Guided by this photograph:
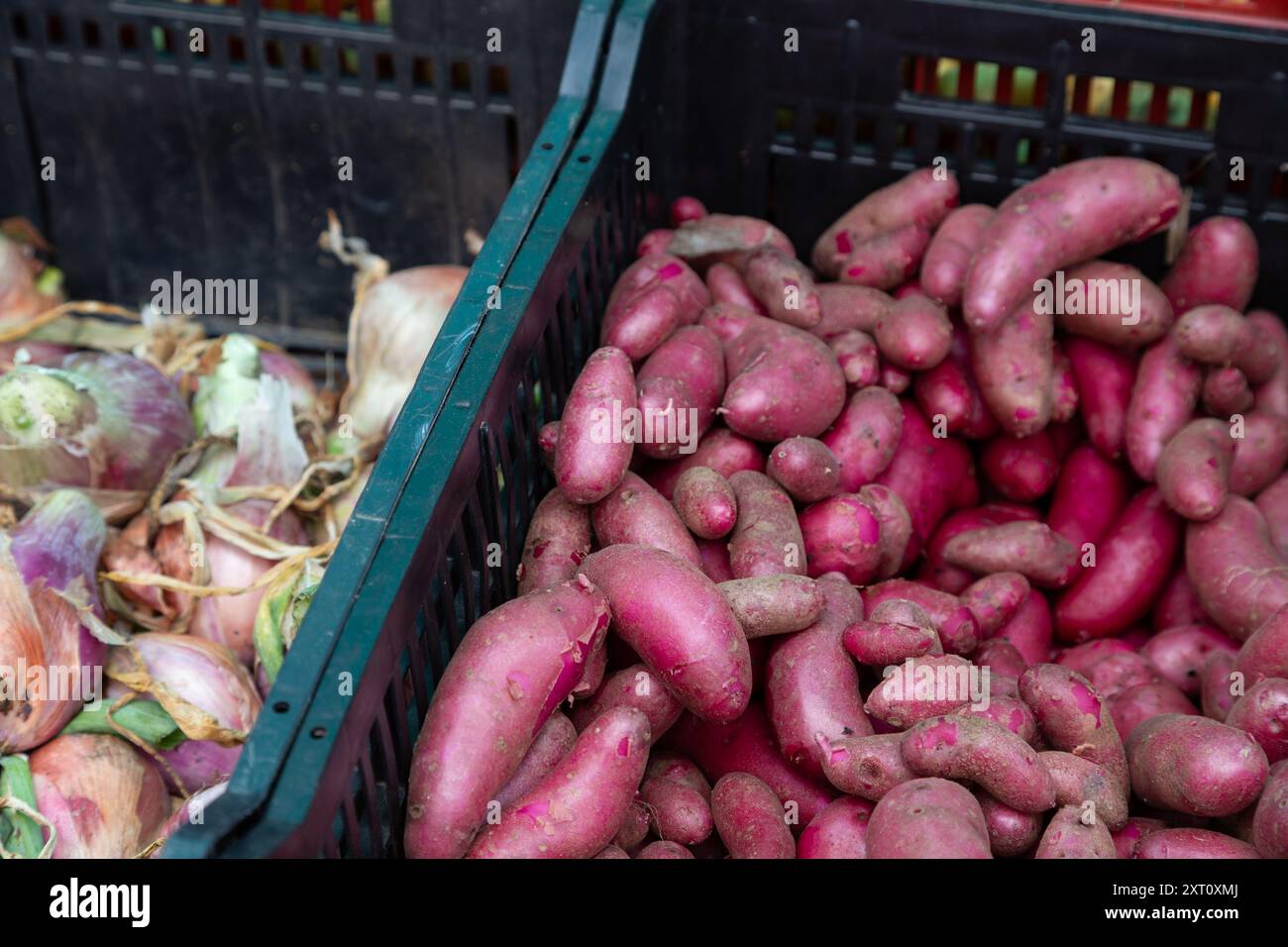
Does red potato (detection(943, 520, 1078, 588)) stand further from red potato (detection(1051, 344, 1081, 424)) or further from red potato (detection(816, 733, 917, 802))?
red potato (detection(816, 733, 917, 802))

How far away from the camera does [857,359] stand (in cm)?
203

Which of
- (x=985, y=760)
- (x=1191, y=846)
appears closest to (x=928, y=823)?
(x=985, y=760)

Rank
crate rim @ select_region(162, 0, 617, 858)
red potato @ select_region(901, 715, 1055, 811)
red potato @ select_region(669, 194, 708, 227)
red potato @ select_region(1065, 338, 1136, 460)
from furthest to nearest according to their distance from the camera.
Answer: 1. red potato @ select_region(669, 194, 708, 227)
2. red potato @ select_region(1065, 338, 1136, 460)
3. red potato @ select_region(901, 715, 1055, 811)
4. crate rim @ select_region(162, 0, 617, 858)

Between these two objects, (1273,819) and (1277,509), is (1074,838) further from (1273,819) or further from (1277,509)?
(1277,509)

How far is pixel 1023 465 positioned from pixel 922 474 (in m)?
0.18

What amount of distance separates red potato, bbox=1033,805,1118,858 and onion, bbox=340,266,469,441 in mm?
1315

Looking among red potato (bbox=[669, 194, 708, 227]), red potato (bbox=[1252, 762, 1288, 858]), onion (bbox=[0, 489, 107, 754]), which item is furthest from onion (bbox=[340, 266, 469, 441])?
red potato (bbox=[1252, 762, 1288, 858])

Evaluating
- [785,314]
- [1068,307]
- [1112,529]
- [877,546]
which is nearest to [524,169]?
[785,314]

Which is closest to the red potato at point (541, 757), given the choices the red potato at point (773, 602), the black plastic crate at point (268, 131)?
the red potato at point (773, 602)

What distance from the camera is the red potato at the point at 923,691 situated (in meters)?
1.55

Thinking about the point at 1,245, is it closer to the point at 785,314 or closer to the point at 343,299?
the point at 343,299

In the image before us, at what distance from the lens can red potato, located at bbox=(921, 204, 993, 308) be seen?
2.12m

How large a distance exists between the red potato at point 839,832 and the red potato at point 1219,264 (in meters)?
1.09

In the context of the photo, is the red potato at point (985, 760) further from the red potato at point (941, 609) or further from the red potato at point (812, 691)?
the red potato at point (941, 609)
